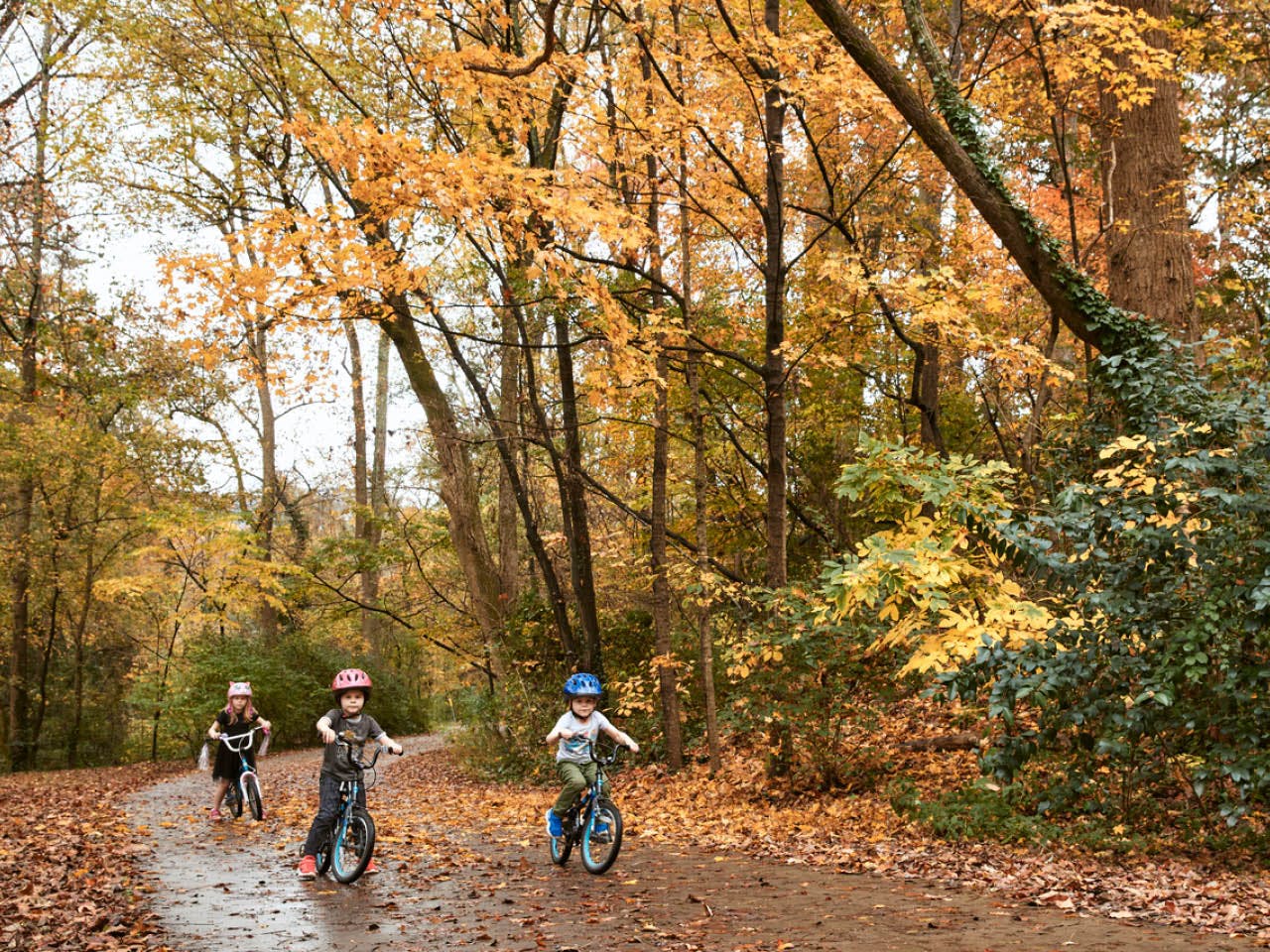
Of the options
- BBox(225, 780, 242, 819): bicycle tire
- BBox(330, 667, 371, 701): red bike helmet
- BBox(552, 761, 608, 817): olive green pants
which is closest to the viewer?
BBox(552, 761, 608, 817): olive green pants

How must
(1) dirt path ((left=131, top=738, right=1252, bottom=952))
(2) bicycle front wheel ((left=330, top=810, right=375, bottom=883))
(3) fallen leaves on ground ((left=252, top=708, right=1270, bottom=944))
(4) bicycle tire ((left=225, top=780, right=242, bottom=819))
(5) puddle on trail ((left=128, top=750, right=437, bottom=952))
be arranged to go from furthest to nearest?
1. (4) bicycle tire ((left=225, top=780, right=242, bottom=819))
2. (2) bicycle front wheel ((left=330, top=810, right=375, bottom=883))
3. (3) fallen leaves on ground ((left=252, top=708, right=1270, bottom=944))
4. (5) puddle on trail ((left=128, top=750, right=437, bottom=952))
5. (1) dirt path ((left=131, top=738, right=1252, bottom=952))

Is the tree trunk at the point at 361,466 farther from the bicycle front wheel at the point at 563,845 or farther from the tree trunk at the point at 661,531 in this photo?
the bicycle front wheel at the point at 563,845

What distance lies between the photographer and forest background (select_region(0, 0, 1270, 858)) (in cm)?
802

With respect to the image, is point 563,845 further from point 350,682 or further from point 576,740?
point 350,682

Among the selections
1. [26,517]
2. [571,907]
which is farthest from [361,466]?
[571,907]

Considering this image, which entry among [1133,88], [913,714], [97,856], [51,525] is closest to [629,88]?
[1133,88]

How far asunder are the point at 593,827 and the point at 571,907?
1.26 meters

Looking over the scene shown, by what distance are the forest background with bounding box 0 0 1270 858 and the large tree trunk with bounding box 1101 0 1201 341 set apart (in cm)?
5

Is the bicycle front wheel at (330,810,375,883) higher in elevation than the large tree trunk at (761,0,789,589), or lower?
lower

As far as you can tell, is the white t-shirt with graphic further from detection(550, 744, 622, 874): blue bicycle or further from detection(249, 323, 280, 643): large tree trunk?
detection(249, 323, 280, 643): large tree trunk

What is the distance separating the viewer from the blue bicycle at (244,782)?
11398 mm

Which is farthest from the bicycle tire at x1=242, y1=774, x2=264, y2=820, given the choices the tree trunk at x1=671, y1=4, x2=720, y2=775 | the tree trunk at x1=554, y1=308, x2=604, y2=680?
the tree trunk at x1=554, y1=308, x2=604, y2=680

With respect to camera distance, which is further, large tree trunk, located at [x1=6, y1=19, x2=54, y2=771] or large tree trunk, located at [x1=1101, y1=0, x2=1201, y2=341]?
large tree trunk, located at [x1=6, y1=19, x2=54, y2=771]

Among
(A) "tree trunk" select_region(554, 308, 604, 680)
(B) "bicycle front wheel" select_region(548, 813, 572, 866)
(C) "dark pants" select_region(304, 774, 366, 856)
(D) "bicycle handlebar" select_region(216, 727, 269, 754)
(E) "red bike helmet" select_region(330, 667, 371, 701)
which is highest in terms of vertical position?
(A) "tree trunk" select_region(554, 308, 604, 680)
